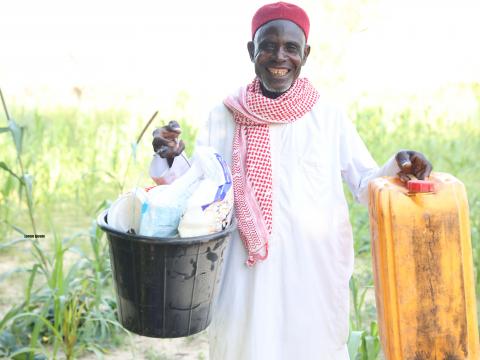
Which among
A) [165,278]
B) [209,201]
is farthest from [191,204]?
[165,278]

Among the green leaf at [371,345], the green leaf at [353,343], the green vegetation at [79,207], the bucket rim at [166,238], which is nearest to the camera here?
the bucket rim at [166,238]

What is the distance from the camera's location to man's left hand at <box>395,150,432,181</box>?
5.73 ft

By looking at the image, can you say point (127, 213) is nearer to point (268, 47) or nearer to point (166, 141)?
point (166, 141)

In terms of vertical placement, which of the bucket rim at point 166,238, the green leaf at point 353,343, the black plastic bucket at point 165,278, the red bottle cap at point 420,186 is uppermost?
the red bottle cap at point 420,186

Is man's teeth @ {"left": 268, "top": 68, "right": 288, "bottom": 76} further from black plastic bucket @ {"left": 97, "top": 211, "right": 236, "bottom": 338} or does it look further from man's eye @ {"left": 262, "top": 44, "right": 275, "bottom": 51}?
black plastic bucket @ {"left": 97, "top": 211, "right": 236, "bottom": 338}

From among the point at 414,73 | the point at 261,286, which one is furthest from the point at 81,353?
the point at 414,73

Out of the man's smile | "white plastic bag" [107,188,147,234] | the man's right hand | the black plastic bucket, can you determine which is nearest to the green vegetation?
the man's right hand

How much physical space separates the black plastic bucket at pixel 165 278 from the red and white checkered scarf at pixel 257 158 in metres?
0.19

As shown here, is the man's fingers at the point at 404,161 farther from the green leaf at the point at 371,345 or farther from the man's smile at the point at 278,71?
the green leaf at the point at 371,345

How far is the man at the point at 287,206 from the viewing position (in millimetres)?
1921

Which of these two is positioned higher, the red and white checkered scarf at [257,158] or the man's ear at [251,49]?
the man's ear at [251,49]

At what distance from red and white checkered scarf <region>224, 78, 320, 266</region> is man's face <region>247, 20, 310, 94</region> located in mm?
54

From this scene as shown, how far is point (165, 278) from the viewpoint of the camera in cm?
166

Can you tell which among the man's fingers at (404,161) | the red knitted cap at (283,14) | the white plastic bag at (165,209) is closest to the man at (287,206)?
the red knitted cap at (283,14)
